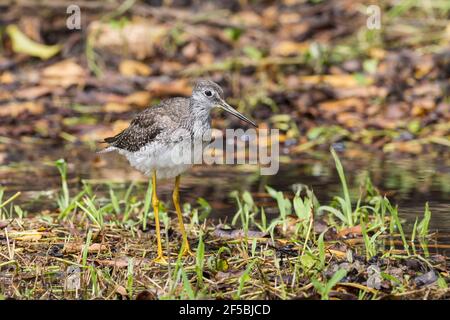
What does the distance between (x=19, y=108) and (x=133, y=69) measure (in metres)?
1.79

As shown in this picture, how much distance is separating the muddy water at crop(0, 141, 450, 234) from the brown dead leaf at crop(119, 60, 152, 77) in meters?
2.19

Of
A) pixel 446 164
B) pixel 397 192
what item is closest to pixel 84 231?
pixel 397 192

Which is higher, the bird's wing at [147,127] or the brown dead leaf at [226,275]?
the bird's wing at [147,127]

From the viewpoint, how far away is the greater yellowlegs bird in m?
6.43

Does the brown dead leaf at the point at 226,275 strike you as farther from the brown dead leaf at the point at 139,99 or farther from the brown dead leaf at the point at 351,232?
the brown dead leaf at the point at 139,99

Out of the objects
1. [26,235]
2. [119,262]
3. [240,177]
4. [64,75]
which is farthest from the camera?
[64,75]

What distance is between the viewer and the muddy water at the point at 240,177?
788cm

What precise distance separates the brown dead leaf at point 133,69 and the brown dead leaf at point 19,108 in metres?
1.39

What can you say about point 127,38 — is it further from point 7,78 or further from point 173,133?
point 173,133

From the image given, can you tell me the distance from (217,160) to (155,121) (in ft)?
10.6

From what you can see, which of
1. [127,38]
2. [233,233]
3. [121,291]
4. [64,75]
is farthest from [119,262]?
[127,38]

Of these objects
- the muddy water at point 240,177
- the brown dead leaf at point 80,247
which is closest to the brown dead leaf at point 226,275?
the brown dead leaf at point 80,247

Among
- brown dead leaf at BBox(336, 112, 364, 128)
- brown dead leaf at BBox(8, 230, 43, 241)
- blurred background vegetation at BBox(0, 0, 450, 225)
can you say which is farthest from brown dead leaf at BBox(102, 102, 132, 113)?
brown dead leaf at BBox(8, 230, 43, 241)

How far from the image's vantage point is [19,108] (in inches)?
443
